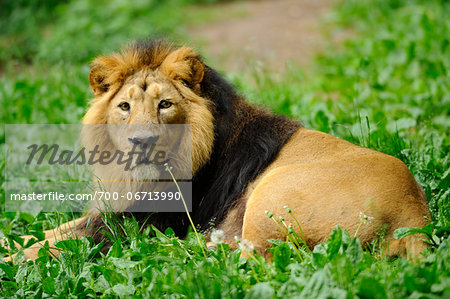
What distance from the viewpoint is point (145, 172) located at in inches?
155

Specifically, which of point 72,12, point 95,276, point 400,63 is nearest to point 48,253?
point 95,276

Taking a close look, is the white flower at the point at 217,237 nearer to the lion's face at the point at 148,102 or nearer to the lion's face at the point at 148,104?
the lion's face at the point at 148,104

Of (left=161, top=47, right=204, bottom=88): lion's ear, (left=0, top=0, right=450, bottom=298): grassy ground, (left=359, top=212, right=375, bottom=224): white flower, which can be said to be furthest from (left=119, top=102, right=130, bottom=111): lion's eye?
(left=359, top=212, right=375, bottom=224): white flower

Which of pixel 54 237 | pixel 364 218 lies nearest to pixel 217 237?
pixel 364 218

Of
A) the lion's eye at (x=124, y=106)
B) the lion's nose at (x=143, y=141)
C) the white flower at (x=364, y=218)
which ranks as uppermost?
the lion's eye at (x=124, y=106)

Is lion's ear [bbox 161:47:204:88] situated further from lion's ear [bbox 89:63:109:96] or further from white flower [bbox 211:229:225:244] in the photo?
white flower [bbox 211:229:225:244]

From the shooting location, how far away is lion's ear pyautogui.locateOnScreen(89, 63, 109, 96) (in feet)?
13.6

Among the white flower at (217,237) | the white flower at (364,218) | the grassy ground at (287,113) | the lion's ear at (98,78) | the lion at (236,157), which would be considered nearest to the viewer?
the grassy ground at (287,113)

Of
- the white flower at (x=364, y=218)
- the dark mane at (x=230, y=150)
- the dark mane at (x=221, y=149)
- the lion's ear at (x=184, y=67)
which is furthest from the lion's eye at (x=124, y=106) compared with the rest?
the white flower at (x=364, y=218)

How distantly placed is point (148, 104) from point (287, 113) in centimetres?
256

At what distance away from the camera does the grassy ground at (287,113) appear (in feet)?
9.82

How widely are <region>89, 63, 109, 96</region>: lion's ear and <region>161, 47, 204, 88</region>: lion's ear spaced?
0.51 metres

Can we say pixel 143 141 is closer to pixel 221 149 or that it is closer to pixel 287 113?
pixel 221 149

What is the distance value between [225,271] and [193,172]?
41.8 inches
